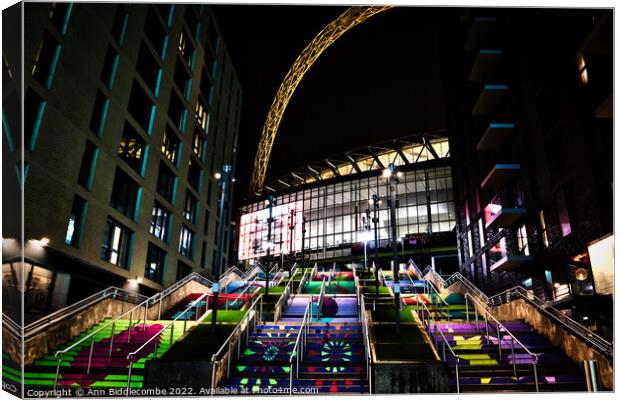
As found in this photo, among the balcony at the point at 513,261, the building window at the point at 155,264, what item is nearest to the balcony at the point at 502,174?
the balcony at the point at 513,261

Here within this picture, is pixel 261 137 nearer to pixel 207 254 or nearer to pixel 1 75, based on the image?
pixel 207 254

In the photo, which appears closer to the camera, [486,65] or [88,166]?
[88,166]

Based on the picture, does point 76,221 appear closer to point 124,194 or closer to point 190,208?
point 124,194

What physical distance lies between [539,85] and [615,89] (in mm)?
13653

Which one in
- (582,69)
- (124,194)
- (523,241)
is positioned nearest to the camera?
(582,69)

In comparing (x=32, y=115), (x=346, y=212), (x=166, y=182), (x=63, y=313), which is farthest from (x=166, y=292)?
(x=346, y=212)

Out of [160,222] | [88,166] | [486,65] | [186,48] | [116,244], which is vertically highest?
[186,48]

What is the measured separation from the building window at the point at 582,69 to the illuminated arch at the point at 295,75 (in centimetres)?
3994

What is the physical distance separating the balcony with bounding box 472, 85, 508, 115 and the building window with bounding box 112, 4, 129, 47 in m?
20.9

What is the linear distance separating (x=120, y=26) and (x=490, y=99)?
22102 millimetres

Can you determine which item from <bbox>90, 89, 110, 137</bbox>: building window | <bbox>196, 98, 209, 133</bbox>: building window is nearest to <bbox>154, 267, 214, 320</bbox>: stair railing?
<bbox>90, 89, 110, 137</bbox>: building window

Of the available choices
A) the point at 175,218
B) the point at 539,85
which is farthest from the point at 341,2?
the point at 175,218

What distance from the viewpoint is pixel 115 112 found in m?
25.9

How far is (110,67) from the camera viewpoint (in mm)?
26125
